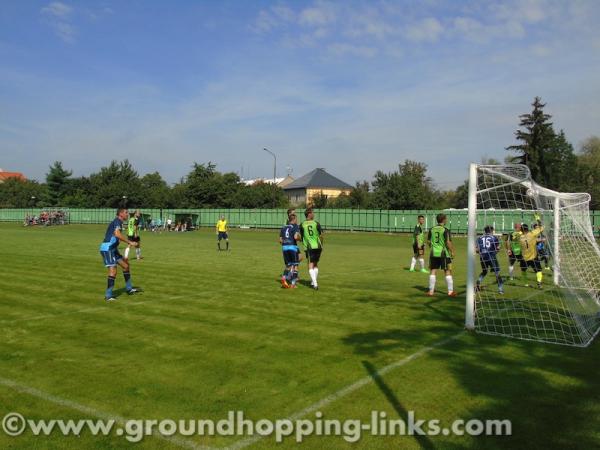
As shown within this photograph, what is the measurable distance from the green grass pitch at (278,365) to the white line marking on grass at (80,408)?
0.03m

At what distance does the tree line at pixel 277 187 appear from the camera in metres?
60.1

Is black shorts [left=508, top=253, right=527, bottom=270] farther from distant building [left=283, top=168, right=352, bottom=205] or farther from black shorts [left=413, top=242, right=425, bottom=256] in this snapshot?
distant building [left=283, top=168, right=352, bottom=205]

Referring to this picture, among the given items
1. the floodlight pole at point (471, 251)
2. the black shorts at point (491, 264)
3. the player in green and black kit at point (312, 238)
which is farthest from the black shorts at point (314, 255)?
the floodlight pole at point (471, 251)

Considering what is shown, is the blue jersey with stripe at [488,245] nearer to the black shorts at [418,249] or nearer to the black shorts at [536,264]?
the black shorts at [536,264]

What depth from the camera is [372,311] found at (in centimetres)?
1027

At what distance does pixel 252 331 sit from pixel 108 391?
10.3 feet

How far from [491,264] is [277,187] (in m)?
63.8

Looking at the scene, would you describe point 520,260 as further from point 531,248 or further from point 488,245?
point 488,245

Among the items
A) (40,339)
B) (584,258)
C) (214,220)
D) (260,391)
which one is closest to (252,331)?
(260,391)

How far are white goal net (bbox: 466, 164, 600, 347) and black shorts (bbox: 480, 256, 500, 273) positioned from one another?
0.04 meters

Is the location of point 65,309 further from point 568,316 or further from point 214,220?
point 214,220

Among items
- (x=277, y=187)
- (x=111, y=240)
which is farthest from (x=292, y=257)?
(x=277, y=187)

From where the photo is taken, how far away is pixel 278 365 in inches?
255

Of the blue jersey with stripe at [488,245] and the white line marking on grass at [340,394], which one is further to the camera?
the blue jersey with stripe at [488,245]
